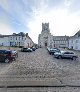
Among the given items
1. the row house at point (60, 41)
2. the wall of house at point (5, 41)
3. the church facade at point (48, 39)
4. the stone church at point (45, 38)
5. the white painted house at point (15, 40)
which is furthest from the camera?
the row house at point (60, 41)

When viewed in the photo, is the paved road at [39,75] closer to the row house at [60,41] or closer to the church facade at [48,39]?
the church facade at [48,39]

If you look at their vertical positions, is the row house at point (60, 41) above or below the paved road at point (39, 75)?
above

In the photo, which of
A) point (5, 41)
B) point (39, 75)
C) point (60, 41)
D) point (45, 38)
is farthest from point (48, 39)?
point (39, 75)

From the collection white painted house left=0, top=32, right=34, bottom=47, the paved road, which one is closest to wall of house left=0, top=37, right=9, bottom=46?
white painted house left=0, top=32, right=34, bottom=47

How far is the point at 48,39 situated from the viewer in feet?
420

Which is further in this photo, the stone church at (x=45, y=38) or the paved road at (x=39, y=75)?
the stone church at (x=45, y=38)

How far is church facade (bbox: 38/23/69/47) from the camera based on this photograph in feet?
420

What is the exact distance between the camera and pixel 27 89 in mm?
7461

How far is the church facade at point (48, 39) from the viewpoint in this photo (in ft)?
420

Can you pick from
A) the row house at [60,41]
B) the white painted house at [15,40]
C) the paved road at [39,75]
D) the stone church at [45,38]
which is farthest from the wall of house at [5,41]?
the paved road at [39,75]

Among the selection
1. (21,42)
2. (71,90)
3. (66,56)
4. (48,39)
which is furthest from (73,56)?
(48,39)

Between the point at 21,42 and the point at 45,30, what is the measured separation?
6146 cm

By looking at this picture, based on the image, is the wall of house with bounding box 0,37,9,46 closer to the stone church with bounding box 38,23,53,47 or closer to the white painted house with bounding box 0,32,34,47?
the white painted house with bounding box 0,32,34,47

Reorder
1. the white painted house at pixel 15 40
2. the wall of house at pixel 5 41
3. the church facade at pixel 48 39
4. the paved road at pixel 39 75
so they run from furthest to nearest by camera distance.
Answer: the church facade at pixel 48 39 → the wall of house at pixel 5 41 → the white painted house at pixel 15 40 → the paved road at pixel 39 75
